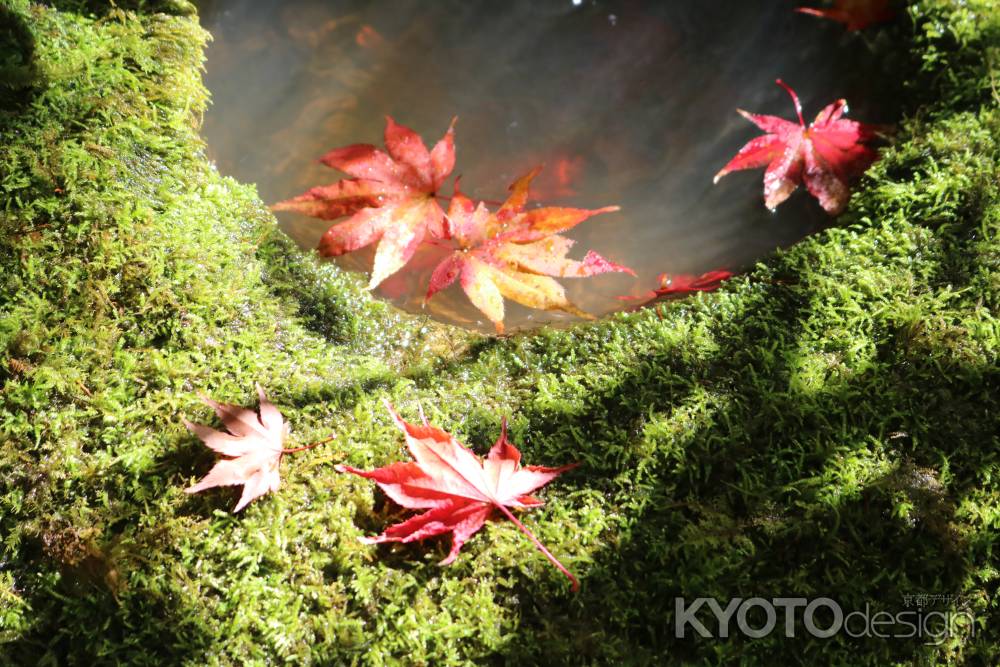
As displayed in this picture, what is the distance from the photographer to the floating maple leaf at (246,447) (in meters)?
1.64

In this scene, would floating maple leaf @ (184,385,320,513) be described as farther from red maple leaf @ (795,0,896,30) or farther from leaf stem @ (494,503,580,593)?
red maple leaf @ (795,0,896,30)

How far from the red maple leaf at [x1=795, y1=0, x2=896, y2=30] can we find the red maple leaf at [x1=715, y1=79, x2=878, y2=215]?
40cm

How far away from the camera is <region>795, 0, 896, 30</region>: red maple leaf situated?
109 inches

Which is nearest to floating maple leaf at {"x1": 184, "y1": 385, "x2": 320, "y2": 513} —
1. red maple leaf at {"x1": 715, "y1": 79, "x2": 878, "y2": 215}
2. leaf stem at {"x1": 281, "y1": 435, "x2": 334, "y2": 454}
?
leaf stem at {"x1": 281, "y1": 435, "x2": 334, "y2": 454}

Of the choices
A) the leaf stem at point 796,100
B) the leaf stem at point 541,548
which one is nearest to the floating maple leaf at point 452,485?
the leaf stem at point 541,548

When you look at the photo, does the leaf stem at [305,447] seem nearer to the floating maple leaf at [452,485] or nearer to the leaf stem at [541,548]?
the floating maple leaf at [452,485]

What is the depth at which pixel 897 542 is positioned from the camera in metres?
1.66

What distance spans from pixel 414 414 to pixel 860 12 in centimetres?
290

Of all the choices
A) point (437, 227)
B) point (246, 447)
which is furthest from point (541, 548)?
point (437, 227)

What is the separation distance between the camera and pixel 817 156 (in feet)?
8.66

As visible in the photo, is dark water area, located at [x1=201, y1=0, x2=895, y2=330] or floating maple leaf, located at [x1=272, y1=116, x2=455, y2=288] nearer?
floating maple leaf, located at [x1=272, y1=116, x2=455, y2=288]

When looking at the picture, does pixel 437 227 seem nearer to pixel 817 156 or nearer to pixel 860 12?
pixel 817 156

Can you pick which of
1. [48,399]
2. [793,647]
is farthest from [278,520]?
[793,647]

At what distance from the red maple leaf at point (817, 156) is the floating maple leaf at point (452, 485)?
5.77 ft
